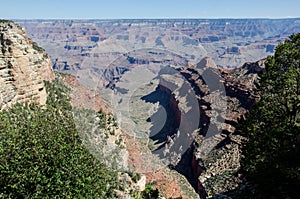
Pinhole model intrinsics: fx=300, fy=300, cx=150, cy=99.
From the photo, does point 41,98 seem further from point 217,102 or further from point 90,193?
point 217,102

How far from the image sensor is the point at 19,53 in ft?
93.4

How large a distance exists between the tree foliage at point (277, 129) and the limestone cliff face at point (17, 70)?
66.1 ft

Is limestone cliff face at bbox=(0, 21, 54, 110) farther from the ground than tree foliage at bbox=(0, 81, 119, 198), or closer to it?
farther from the ground

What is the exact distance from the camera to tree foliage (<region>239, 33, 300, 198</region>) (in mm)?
Answer: 16141

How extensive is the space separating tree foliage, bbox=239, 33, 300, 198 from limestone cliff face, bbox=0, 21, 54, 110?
2014 cm

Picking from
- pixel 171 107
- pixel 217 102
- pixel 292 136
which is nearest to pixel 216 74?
pixel 217 102

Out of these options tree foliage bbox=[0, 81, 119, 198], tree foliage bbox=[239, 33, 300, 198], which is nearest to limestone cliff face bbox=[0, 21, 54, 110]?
tree foliage bbox=[0, 81, 119, 198]

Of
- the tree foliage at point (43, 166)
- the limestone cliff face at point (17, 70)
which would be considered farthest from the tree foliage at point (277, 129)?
the limestone cliff face at point (17, 70)

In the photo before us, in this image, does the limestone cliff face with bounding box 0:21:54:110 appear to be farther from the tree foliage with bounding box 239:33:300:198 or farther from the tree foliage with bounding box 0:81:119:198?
the tree foliage with bounding box 239:33:300:198

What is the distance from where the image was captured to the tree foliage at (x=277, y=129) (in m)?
16.1

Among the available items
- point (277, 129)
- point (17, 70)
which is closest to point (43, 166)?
point (277, 129)

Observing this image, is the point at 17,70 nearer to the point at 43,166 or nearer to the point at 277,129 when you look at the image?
the point at 43,166

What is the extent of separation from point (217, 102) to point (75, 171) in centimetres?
4860

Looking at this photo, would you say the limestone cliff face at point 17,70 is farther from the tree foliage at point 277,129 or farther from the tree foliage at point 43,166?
the tree foliage at point 277,129
